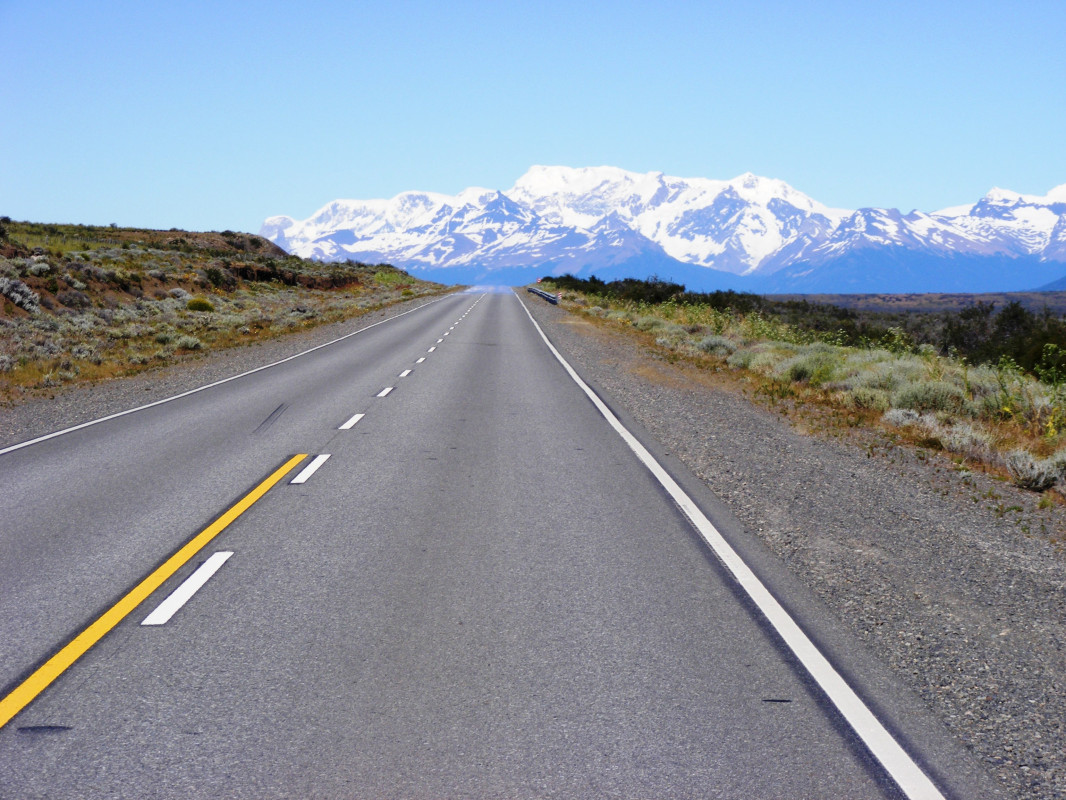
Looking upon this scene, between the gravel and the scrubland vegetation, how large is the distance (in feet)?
1.79

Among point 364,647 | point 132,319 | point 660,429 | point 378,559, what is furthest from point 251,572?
point 132,319

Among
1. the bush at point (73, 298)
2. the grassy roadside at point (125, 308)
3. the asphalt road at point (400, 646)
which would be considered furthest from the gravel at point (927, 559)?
the bush at point (73, 298)

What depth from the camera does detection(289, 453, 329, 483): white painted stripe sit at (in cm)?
803

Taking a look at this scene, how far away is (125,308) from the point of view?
32.7 m

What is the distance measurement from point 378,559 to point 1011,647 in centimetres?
391

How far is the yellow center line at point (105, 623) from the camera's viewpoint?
3672 mm

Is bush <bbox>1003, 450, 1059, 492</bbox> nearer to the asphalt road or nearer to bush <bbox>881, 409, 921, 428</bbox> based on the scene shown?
bush <bbox>881, 409, 921, 428</bbox>

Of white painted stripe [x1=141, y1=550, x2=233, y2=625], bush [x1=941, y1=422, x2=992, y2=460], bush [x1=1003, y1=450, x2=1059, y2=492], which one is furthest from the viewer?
bush [x1=941, y1=422, x2=992, y2=460]

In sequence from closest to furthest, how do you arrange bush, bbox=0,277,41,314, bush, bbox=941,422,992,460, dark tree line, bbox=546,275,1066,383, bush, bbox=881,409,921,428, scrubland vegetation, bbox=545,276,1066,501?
bush, bbox=941,422,992,460 → scrubland vegetation, bbox=545,276,1066,501 → bush, bbox=881,409,921,428 → dark tree line, bbox=546,275,1066,383 → bush, bbox=0,277,41,314

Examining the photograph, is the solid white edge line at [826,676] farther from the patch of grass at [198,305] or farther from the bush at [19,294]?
the patch of grass at [198,305]

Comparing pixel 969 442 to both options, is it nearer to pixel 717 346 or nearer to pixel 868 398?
pixel 868 398

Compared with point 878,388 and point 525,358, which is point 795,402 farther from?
point 525,358

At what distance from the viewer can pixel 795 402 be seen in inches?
556

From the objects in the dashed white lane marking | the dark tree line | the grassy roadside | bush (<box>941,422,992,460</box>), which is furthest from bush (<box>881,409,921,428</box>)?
the grassy roadside
